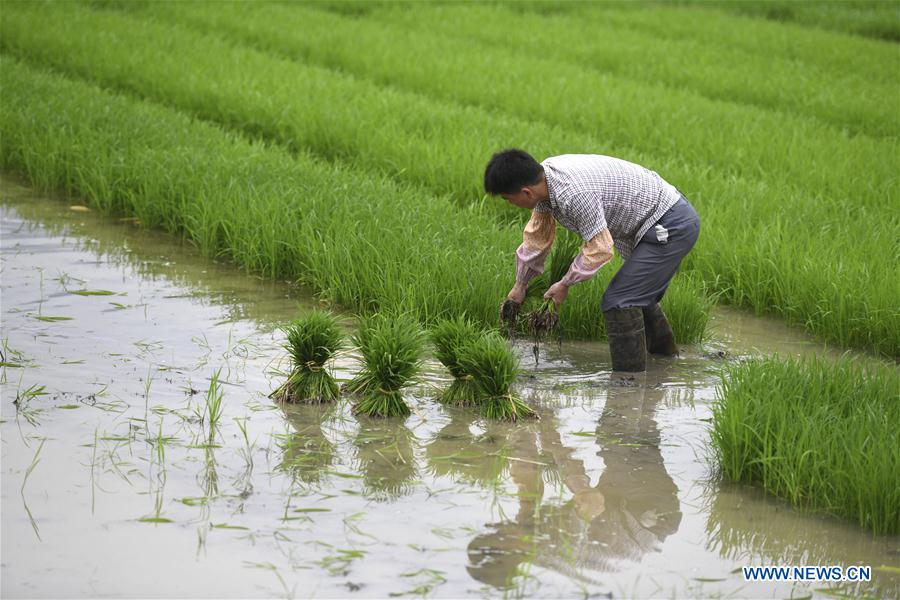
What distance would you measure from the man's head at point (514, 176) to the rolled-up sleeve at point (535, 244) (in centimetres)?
27

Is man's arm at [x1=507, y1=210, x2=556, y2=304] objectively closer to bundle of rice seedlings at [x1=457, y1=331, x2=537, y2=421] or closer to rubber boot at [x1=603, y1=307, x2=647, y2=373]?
rubber boot at [x1=603, y1=307, x2=647, y2=373]

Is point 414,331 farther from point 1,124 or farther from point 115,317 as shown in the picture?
point 1,124

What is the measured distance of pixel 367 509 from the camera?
3129 mm

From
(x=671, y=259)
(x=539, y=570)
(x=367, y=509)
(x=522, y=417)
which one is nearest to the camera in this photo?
(x=539, y=570)

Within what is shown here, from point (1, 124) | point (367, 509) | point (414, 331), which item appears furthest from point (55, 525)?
point (1, 124)

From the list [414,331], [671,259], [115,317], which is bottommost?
[115,317]

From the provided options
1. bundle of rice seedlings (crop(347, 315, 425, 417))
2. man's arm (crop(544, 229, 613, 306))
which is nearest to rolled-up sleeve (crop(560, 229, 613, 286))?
man's arm (crop(544, 229, 613, 306))

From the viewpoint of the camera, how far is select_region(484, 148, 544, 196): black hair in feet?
13.2

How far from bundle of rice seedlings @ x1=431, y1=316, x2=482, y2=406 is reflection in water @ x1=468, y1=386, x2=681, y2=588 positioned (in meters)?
0.31

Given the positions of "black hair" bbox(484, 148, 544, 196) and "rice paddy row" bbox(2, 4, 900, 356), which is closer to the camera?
"black hair" bbox(484, 148, 544, 196)

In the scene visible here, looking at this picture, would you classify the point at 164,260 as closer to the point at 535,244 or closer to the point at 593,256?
the point at 535,244

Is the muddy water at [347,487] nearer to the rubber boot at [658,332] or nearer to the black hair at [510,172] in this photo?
the rubber boot at [658,332]

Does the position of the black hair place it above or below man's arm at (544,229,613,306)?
above

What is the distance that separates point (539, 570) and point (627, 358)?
1.86 metres
